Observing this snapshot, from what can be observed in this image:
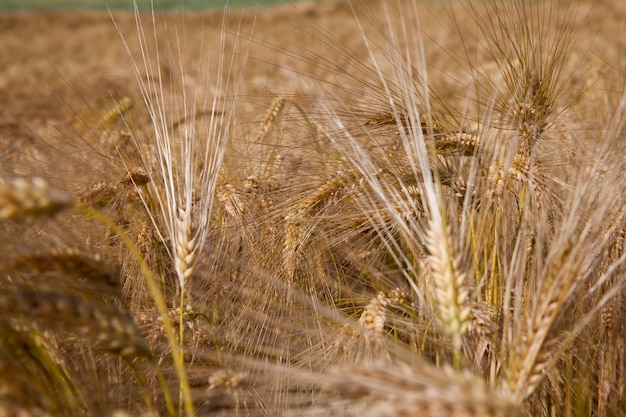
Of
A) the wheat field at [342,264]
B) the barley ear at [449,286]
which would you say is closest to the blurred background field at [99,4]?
the wheat field at [342,264]

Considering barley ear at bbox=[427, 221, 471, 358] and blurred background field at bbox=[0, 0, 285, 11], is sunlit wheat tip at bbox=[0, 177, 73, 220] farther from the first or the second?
blurred background field at bbox=[0, 0, 285, 11]

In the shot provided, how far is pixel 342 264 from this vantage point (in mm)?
1585

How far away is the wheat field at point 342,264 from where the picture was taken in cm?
84

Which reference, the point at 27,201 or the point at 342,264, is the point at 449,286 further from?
the point at 342,264

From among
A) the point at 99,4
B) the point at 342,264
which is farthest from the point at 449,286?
the point at 99,4

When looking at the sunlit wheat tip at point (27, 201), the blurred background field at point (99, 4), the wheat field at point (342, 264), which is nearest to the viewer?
the sunlit wheat tip at point (27, 201)

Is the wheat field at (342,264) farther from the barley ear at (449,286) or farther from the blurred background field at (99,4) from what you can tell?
the blurred background field at (99,4)

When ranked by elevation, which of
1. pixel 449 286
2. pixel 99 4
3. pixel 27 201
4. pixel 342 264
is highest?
pixel 27 201

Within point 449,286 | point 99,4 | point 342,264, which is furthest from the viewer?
point 99,4

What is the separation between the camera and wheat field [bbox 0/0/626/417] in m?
0.84

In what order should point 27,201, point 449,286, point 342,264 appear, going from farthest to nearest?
1. point 342,264
2. point 449,286
3. point 27,201

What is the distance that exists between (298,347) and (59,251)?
66 centimetres

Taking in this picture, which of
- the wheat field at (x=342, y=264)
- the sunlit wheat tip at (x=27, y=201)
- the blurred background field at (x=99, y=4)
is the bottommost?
the blurred background field at (x=99, y=4)

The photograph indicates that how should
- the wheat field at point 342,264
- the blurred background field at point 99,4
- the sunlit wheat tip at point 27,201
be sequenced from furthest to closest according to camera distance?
the blurred background field at point 99,4 < the wheat field at point 342,264 < the sunlit wheat tip at point 27,201
